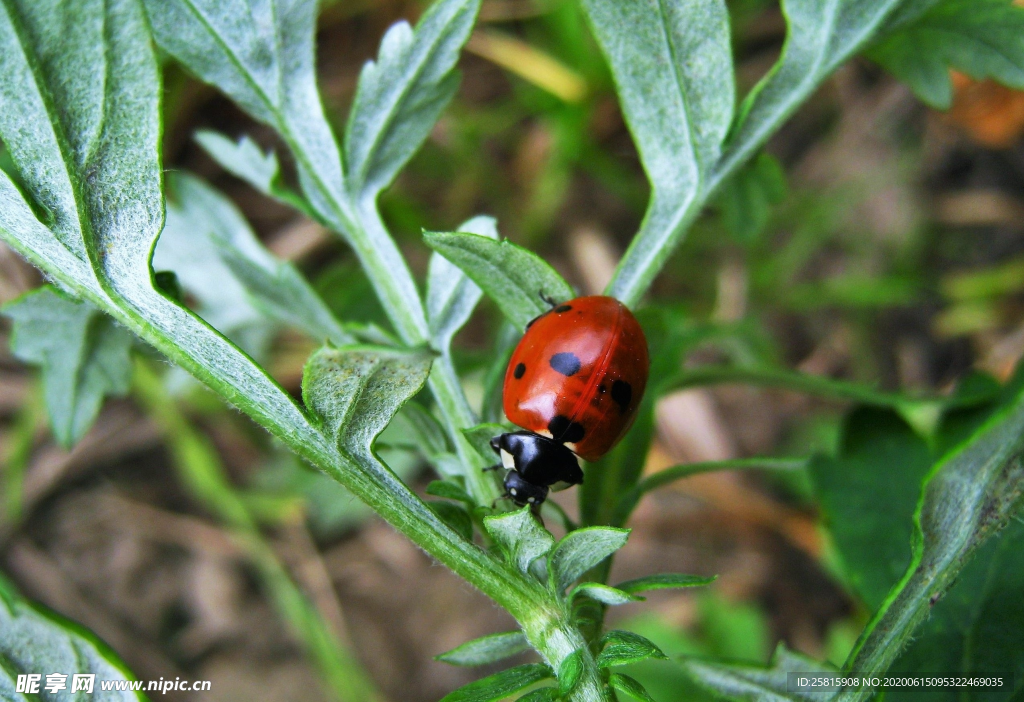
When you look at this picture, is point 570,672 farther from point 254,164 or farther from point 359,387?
point 254,164

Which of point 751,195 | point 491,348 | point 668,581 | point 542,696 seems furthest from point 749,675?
point 491,348

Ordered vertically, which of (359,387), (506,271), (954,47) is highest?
(954,47)

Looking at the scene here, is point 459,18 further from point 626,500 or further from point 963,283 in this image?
point 963,283

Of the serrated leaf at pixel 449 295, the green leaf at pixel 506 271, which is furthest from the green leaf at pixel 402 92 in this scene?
the green leaf at pixel 506 271

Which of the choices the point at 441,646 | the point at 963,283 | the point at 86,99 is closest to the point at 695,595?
the point at 441,646

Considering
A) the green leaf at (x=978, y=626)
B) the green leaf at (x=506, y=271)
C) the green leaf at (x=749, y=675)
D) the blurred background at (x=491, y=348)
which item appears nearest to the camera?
the green leaf at (x=506, y=271)

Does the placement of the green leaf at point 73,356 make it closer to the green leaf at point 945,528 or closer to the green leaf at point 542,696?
the green leaf at point 542,696

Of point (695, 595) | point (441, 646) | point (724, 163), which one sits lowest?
point (441, 646)
